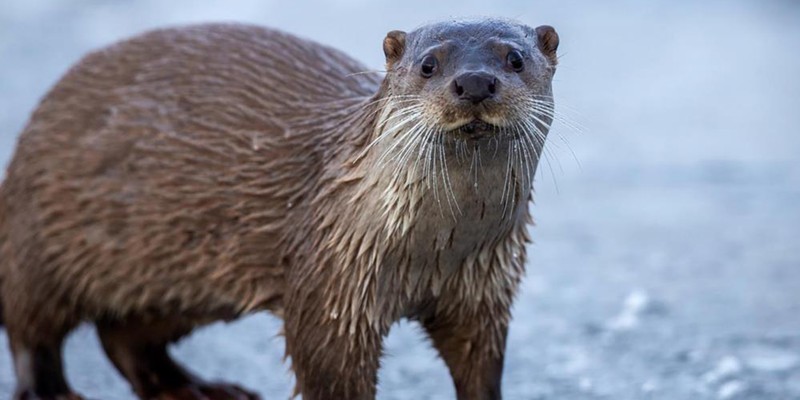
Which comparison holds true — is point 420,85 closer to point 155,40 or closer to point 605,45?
point 155,40

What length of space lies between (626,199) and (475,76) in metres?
3.80

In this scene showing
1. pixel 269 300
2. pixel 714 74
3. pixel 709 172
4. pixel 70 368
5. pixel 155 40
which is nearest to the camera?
pixel 269 300

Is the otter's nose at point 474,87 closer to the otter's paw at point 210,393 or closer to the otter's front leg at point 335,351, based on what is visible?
the otter's front leg at point 335,351

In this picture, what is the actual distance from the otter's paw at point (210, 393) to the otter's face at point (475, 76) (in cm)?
130

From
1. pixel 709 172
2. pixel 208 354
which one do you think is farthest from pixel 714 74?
pixel 208 354

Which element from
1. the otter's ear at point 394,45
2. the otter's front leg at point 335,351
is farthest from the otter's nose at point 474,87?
the otter's front leg at point 335,351

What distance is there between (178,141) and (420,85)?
0.93 metres

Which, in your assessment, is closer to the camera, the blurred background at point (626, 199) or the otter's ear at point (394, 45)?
the otter's ear at point (394, 45)

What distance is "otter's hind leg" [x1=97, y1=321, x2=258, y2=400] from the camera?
4445mm

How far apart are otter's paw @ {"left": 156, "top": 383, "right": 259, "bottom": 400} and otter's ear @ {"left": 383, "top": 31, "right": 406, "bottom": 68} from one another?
133cm

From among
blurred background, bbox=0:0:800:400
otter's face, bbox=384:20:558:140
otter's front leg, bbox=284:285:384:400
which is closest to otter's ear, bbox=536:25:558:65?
otter's face, bbox=384:20:558:140

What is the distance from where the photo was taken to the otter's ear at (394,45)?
349 cm

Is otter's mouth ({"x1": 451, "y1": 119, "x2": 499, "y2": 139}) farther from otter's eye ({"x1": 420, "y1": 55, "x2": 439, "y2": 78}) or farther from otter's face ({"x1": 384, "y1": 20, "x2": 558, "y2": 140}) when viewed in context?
otter's eye ({"x1": 420, "y1": 55, "x2": 439, "y2": 78})

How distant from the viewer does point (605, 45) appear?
9312mm
